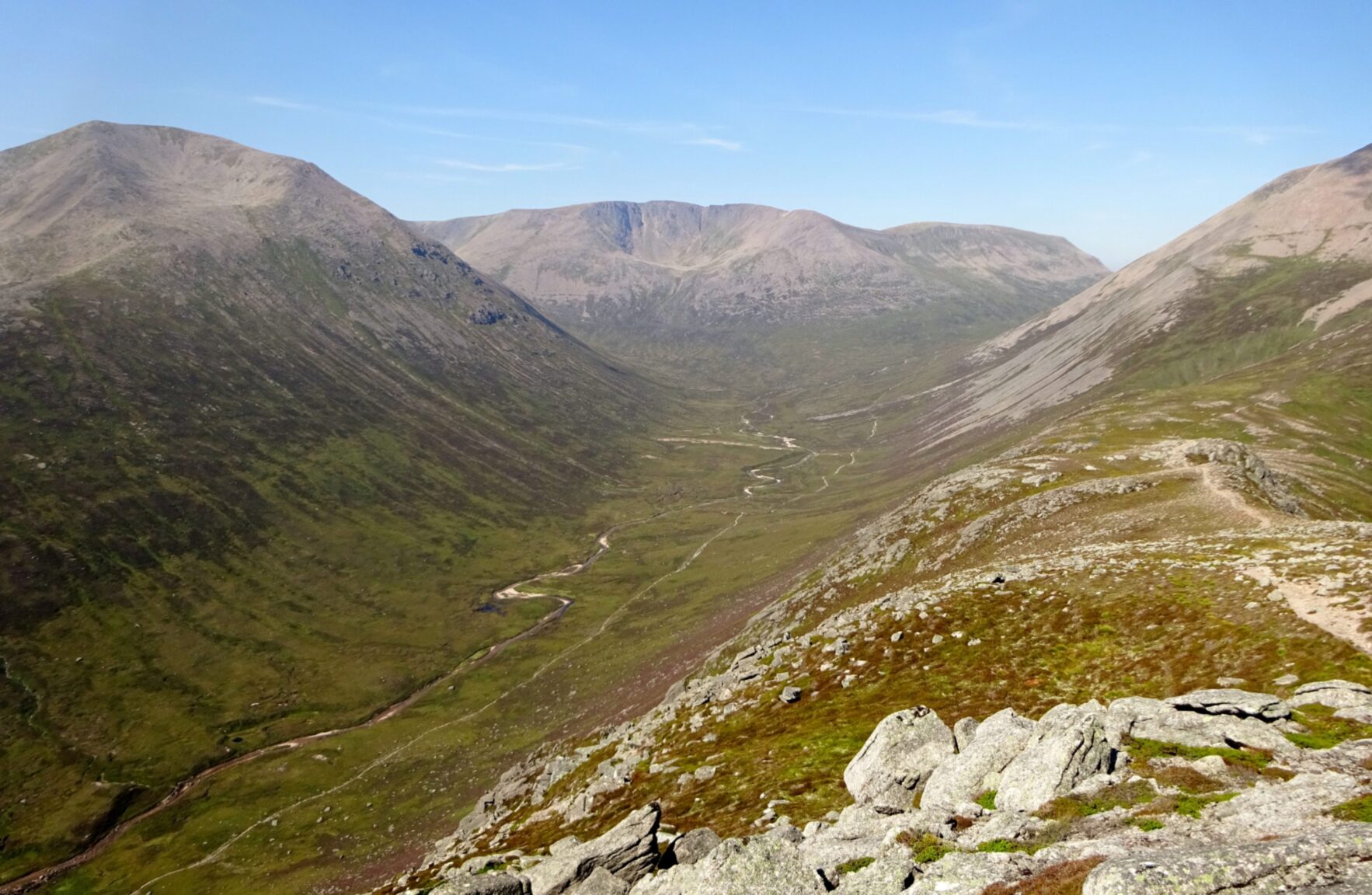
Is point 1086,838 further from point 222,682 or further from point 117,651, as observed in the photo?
point 117,651

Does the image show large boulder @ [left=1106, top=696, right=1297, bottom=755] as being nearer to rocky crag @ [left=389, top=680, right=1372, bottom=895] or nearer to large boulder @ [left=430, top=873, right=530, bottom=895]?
rocky crag @ [left=389, top=680, right=1372, bottom=895]

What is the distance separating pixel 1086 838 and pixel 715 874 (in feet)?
36.4

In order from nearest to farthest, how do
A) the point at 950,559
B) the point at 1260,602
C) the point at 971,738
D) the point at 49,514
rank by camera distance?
the point at 971,738, the point at 1260,602, the point at 950,559, the point at 49,514

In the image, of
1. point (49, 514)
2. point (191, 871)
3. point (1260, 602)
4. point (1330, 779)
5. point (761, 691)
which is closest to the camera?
point (1330, 779)

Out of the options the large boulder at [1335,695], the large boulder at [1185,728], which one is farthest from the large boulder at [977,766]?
the large boulder at [1335,695]

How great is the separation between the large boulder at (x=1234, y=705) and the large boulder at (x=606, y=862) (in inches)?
847

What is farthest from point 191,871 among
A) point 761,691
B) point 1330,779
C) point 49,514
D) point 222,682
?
point 49,514

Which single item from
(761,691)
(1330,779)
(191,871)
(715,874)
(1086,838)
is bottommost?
(191,871)

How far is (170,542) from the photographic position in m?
197

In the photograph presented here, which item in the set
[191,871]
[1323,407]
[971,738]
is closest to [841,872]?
[971,738]

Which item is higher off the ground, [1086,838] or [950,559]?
[1086,838]

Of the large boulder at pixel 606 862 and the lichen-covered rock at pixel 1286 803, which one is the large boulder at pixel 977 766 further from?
the large boulder at pixel 606 862

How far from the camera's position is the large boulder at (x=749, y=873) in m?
20.9

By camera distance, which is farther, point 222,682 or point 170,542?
point 170,542
